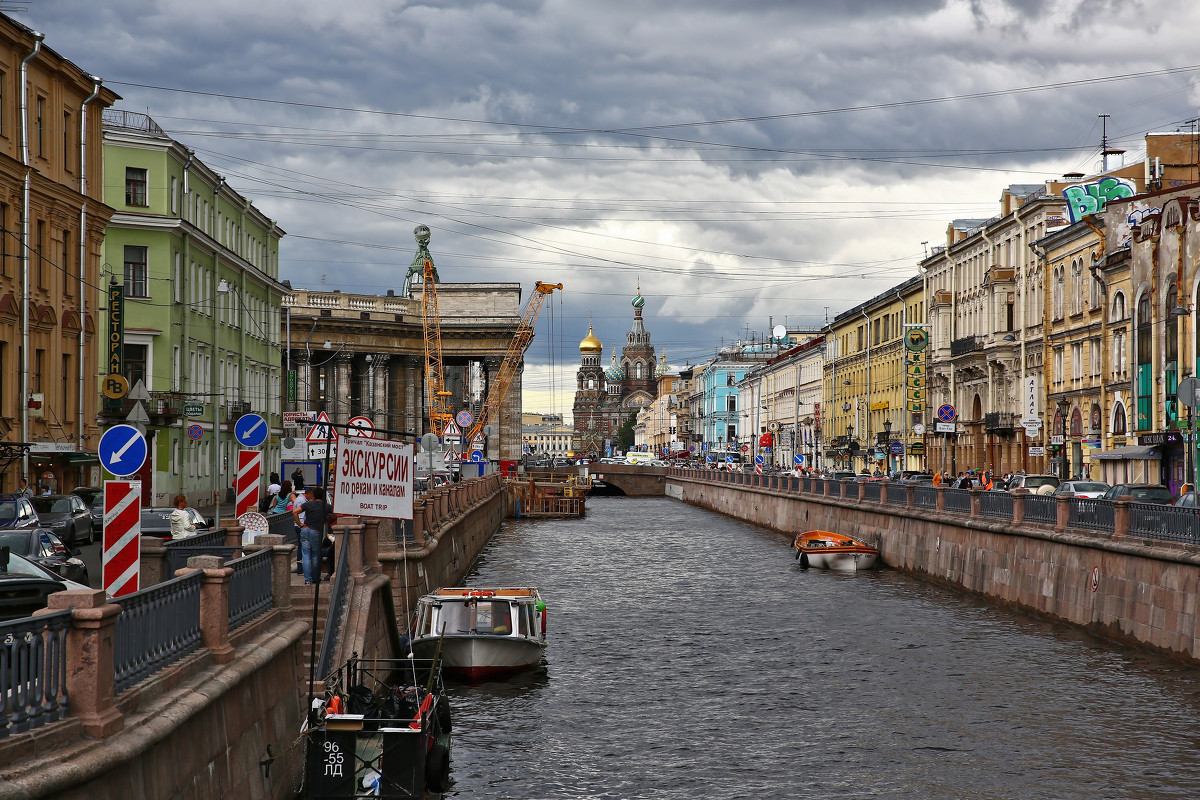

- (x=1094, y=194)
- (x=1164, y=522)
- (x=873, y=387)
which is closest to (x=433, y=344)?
(x=873, y=387)

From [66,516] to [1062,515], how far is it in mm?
24308

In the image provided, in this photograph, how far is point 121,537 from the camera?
1380 centimetres

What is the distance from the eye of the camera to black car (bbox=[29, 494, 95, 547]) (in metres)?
33.0

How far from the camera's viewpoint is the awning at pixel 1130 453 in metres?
47.2

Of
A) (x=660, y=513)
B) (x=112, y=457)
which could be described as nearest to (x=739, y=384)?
(x=660, y=513)

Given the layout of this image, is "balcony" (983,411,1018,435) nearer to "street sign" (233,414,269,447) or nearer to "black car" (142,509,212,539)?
"black car" (142,509,212,539)

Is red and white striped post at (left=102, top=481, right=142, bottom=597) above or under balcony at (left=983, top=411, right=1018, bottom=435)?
under

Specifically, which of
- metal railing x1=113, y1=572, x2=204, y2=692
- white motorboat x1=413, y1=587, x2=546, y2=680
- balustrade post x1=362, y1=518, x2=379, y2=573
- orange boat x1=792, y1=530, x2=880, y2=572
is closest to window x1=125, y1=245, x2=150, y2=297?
orange boat x1=792, y1=530, x2=880, y2=572

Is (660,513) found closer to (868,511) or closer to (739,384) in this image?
(868,511)

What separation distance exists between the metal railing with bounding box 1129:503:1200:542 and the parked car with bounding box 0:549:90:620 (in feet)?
62.3

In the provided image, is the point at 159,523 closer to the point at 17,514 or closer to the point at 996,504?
the point at 17,514

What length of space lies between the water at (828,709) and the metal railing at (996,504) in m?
2.51

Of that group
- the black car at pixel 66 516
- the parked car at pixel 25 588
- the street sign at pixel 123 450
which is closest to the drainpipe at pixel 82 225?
the black car at pixel 66 516

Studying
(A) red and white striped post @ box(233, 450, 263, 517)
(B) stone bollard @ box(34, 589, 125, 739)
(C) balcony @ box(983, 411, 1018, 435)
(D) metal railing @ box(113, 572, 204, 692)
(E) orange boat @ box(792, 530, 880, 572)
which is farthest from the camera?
(C) balcony @ box(983, 411, 1018, 435)
